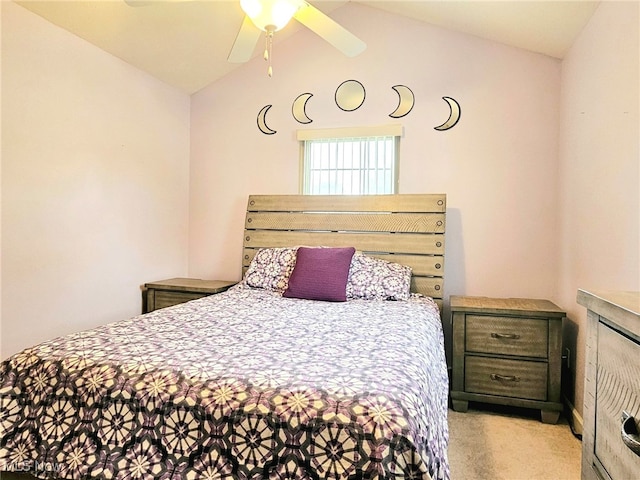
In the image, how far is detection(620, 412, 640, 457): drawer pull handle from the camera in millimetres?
749

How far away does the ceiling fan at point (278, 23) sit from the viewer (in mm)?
1764

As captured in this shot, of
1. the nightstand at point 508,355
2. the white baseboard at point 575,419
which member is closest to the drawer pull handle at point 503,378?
the nightstand at point 508,355

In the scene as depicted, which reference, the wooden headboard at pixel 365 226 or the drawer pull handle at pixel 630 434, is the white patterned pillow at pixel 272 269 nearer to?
the wooden headboard at pixel 365 226

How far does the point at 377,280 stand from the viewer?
8.79 ft

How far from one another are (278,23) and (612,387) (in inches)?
74.1

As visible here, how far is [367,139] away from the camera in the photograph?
3211mm

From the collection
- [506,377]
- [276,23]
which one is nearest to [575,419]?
[506,377]

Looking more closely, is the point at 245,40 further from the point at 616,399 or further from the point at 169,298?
the point at 616,399

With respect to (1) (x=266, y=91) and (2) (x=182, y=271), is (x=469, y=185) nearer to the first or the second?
(1) (x=266, y=91)

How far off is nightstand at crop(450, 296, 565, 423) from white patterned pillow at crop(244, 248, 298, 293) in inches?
46.7

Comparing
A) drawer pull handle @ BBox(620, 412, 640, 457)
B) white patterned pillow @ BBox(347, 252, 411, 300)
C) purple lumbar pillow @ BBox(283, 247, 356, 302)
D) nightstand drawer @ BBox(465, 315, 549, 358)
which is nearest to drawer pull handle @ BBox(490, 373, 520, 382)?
nightstand drawer @ BBox(465, 315, 549, 358)

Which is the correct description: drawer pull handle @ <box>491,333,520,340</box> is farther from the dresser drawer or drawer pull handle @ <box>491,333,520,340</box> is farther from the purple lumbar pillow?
the dresser drawer

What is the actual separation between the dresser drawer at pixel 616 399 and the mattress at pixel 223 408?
40 cm

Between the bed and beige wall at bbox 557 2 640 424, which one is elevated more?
beige wall at bbox 557 2 640 424
